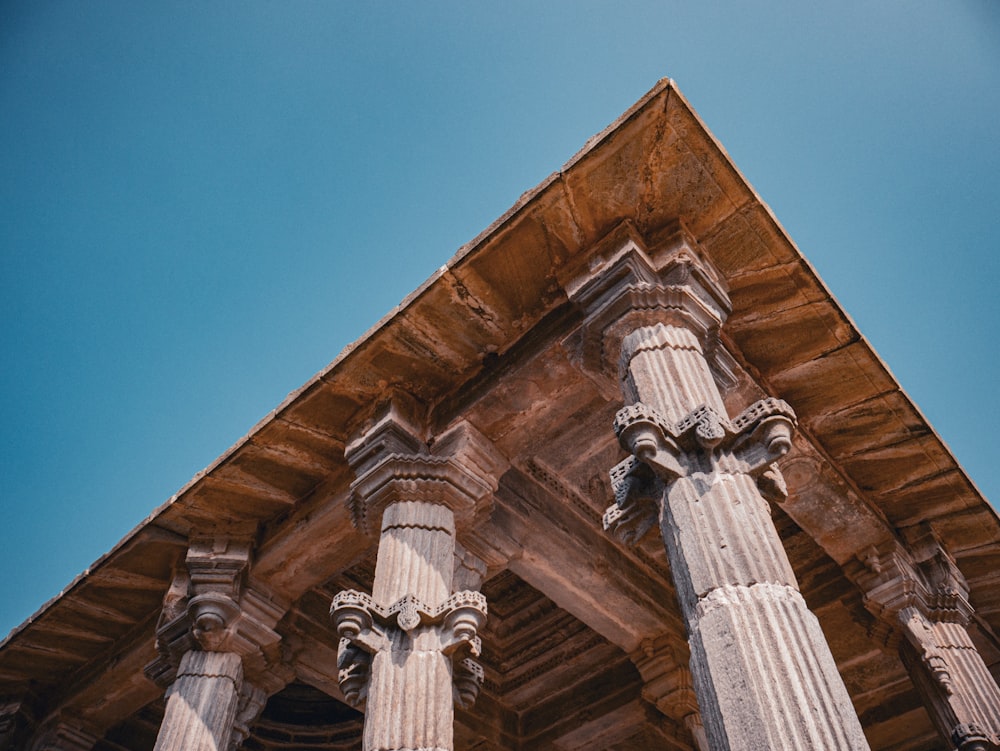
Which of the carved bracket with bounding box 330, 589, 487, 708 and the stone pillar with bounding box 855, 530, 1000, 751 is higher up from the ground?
the stone pillar with bounding box 855, 530, 1000, 751

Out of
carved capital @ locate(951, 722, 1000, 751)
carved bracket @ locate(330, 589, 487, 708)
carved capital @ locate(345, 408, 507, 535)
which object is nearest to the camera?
carved bracket @ locate(330, 589, 487, 708)

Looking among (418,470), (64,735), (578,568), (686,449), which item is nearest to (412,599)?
(418,470)

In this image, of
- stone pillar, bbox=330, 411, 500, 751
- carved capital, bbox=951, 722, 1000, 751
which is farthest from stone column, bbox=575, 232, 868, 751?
carved capital, bbox=951, 722, 1000, 751

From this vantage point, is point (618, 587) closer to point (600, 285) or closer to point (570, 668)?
point (570, 668)

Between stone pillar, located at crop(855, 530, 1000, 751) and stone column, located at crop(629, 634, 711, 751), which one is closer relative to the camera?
stone pillar, located at crop(855, 530, 1000, 751)

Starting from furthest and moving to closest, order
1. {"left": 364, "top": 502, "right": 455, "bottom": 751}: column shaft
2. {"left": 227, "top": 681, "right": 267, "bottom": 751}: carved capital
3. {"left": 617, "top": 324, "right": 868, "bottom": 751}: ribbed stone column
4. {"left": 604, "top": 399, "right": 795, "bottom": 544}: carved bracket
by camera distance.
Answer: {"left": 227, "top": 681, "right": 267, "bottom": 751}: carved capital → {"left": 364, "top": 502, "right": 455, "bottom": 751}: column shaft → {"left": 604, "top": 399, "right": 795, "bottom": 544}: carved bracket → {"left": 617, "top": 324, "right": 868, "bottom": 751}: ribbed stone column

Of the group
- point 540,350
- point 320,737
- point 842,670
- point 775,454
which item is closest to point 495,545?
point 540,350

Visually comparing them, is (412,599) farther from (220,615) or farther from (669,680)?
(669,680)

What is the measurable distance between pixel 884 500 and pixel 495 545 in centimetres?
365

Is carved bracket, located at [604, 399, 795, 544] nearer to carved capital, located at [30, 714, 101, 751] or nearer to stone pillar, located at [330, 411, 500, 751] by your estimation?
stone pillar, located at [330, 411, 500, 751]

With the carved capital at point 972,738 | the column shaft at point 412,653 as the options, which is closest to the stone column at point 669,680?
the carved capital at point 972,738

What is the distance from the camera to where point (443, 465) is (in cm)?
648

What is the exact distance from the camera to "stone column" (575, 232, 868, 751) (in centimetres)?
347

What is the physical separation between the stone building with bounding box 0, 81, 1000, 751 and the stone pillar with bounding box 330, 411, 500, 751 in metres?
0.02
